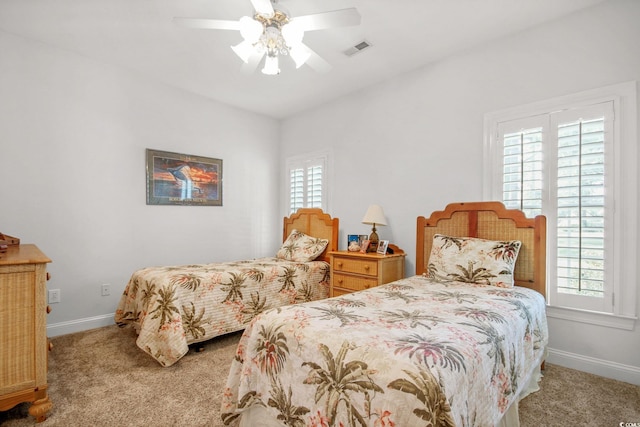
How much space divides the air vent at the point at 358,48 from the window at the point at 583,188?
135 centimetres

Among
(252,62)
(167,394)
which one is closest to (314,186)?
(252,62)

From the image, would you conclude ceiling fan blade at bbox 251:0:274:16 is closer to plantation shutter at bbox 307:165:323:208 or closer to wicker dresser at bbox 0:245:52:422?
wicker dresser at bbox 0:245:52:422

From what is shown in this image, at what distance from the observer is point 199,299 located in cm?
264

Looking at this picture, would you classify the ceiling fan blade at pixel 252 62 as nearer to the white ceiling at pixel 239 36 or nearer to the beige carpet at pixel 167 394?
the white ceiling at pixel 239 36

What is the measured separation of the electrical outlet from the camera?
2963 millimetres

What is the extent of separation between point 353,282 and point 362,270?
6.8 inches

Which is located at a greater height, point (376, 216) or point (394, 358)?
point (376, 216)

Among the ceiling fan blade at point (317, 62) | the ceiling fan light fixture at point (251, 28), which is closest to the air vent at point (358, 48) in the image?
the ceiling fan blade at point (317, 62)

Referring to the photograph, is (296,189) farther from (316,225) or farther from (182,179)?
(182,179)

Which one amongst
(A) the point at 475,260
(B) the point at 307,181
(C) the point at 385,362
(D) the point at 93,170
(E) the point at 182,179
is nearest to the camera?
(C) the point at 385,362

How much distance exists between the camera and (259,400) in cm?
143

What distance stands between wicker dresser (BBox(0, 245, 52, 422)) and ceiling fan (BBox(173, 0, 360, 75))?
1.63m

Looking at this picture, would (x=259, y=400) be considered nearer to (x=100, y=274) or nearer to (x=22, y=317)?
(x=22, y=317)

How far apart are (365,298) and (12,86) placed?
3460 mm
